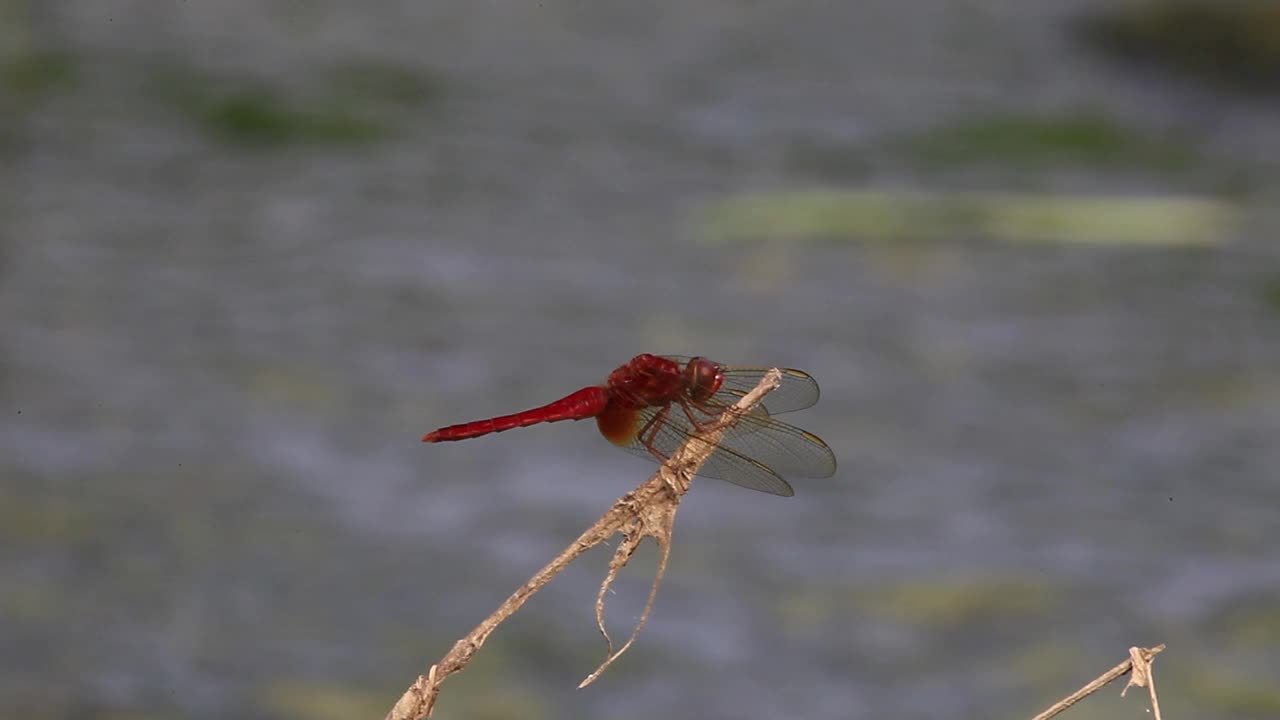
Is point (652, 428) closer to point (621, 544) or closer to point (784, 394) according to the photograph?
point (784, 394)

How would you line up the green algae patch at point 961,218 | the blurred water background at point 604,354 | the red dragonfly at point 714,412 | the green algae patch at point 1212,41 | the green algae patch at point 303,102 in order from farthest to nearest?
the green algae patch at point 1212,41 < the green algae patch at point 303,102 < the green algae patch at point 961,218 < the blurred water background at point 604,354 < the red dragonfly at point 714,412

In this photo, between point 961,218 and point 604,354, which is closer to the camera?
point 604,354

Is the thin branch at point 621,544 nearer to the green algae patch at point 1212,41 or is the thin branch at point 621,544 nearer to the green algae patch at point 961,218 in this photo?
the green algae patch at point 961,218

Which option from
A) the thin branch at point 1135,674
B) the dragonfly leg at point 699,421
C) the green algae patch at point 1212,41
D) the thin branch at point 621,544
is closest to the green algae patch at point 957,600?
the dragonfly leg at point 699,421

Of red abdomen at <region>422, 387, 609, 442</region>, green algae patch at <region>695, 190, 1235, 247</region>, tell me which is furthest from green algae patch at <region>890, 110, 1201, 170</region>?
red abdomen at <region>422, 387, 609, 442</region>

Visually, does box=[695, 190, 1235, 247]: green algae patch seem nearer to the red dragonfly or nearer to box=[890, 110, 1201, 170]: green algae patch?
box=[890, 110, 1201, 170]: green algae patch

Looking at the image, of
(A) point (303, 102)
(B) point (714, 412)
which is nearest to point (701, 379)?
(B) point (714, 412)
